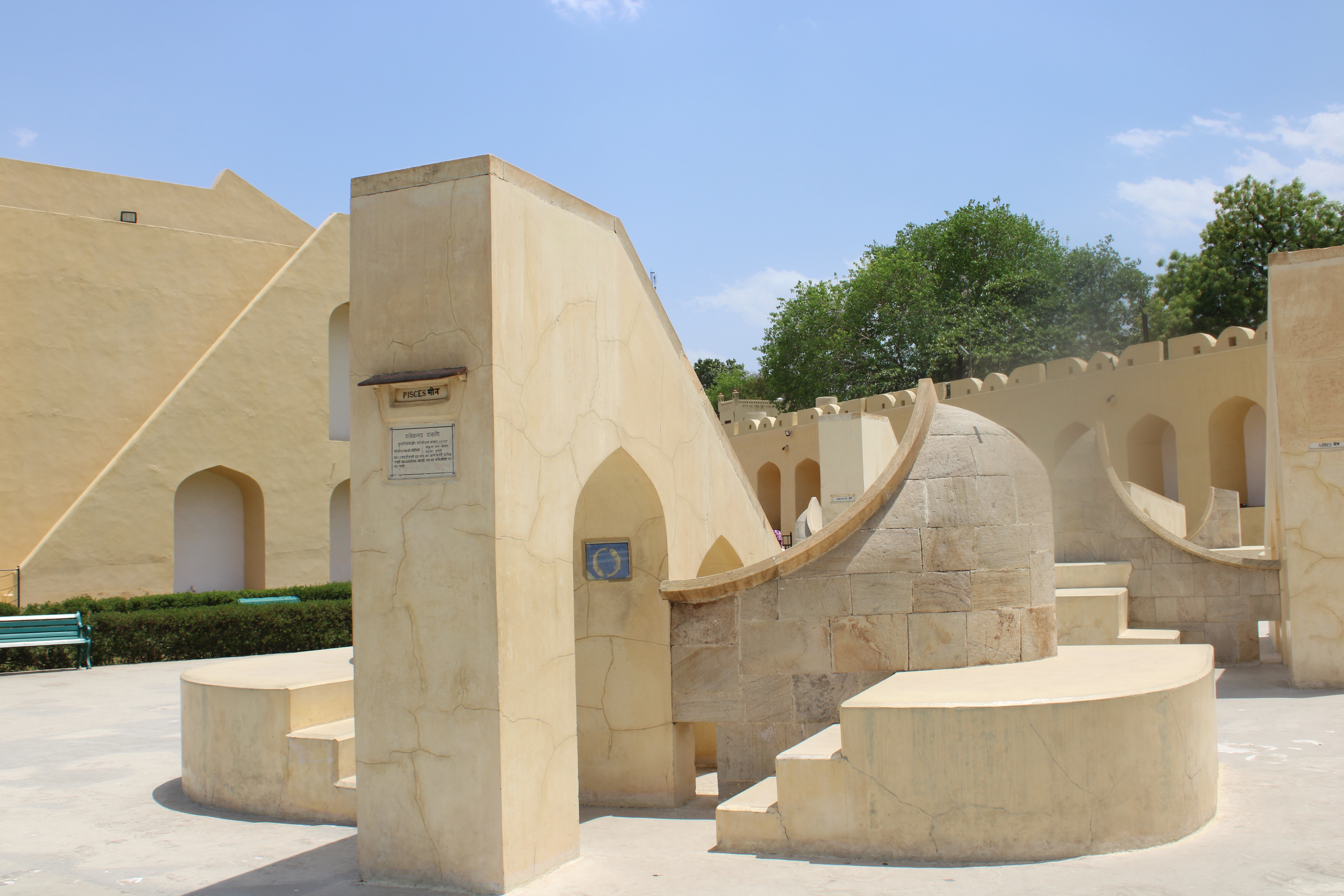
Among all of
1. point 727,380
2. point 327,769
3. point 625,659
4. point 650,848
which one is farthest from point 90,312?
point 727,380

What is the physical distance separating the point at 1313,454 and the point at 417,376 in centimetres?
816

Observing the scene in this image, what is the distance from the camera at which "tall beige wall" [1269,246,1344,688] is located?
30.9 ft

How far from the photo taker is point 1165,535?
1187cm

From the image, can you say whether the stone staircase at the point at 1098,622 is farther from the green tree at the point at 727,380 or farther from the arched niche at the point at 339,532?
the green tree at the point at 727,380

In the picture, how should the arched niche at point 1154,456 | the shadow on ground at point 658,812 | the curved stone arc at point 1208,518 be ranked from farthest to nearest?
the arched niche at point 1154,456 → the curved stone arc at point 1208,518 → the shadow on ground at point 658,812

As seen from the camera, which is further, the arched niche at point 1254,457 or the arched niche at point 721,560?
the arched niche at point 1254,457

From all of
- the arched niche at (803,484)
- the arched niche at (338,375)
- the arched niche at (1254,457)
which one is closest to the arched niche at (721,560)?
the arched niche at (338,375)

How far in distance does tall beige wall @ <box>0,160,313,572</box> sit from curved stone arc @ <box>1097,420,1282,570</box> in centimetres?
1373

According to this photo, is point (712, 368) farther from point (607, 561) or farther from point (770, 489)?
point (607, 561)

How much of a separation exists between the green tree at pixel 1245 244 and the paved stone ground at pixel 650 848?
2797 cm

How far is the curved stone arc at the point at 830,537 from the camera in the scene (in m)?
6.37

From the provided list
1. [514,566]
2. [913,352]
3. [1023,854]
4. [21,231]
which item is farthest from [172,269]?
[913,352]

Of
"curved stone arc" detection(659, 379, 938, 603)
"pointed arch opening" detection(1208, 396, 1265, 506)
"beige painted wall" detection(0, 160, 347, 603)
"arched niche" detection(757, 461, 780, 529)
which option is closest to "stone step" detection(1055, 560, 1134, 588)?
"curved stone arc" detection(659, 379, 938, 603)

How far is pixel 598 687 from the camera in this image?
6945 mm
